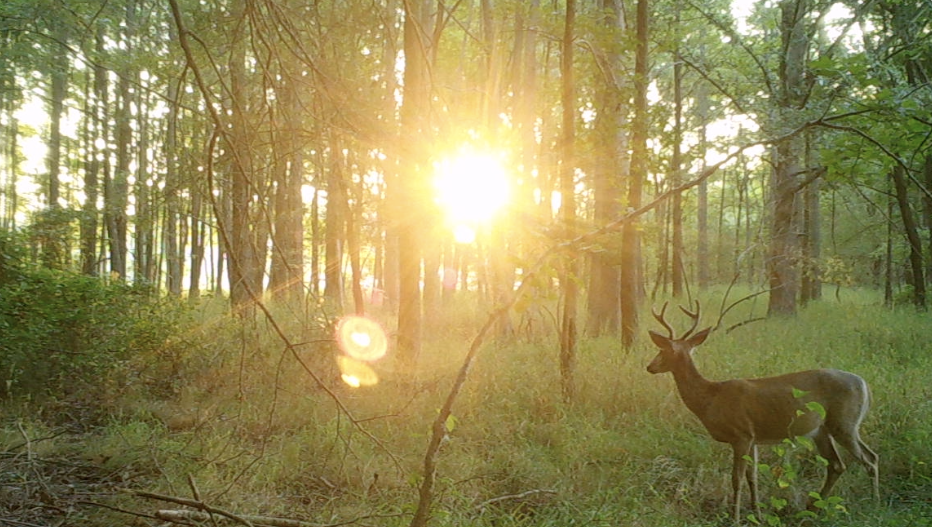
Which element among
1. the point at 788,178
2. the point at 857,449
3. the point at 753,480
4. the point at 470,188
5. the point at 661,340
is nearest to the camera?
the point at 470,188

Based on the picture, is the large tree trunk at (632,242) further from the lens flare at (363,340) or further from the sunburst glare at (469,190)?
the sunburst glare at (469,190)

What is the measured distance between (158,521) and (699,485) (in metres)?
4.11

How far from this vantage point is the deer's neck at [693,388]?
534cm

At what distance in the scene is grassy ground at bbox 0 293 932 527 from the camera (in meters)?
4.39

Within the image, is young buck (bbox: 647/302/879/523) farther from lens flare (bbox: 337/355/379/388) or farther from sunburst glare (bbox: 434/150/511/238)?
lens flare (bbox: 337/355/379/388)

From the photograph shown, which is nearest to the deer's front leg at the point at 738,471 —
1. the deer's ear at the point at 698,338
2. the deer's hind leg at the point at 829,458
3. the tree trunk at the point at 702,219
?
the deer's hind leg at the point at 829,458

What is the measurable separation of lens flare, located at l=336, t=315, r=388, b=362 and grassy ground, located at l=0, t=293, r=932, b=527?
56cm

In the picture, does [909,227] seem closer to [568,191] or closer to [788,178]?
[788,178]

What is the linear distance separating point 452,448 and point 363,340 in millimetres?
3745

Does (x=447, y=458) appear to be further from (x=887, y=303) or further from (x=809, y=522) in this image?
(x=887, y=303)

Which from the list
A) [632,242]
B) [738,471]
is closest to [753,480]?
[738,471]

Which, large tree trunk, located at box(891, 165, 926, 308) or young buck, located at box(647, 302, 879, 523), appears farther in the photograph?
large tree trunk, located at box(891, 165, 926, 308)

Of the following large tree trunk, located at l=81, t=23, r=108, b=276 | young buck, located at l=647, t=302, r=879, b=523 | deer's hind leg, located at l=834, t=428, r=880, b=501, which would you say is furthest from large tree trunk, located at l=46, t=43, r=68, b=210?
deer's hind leg, located at l=834, t=428, r=880, b=501

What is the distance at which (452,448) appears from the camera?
18.6 feet
